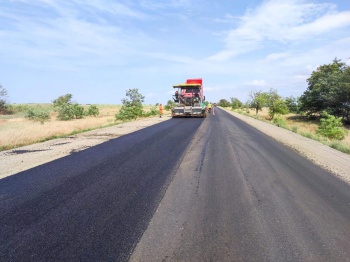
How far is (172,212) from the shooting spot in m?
4.50

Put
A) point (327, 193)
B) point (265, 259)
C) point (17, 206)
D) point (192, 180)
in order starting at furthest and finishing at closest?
point (192, 180), point (327, 193), point (17, 206), point (265, 259)

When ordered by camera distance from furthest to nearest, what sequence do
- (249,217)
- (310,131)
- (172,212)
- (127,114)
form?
(310,131) < (127,114) < (172,212) < (249,217)

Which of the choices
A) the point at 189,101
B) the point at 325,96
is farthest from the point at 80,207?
the point at 325,96

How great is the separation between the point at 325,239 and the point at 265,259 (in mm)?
1116

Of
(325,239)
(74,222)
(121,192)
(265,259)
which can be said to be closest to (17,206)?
(74,222)

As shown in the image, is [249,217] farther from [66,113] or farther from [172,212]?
[66,113]

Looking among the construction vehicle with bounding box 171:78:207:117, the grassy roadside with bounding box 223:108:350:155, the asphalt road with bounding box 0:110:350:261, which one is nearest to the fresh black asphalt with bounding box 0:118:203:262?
the asphalt road with bounding box 0:110:350:261

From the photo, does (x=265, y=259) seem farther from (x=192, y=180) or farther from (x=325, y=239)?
(x=192, y=180)

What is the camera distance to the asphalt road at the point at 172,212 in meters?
3.37

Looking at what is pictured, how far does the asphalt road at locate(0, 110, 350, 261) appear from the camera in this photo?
133 inches

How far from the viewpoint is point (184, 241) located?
141 inches

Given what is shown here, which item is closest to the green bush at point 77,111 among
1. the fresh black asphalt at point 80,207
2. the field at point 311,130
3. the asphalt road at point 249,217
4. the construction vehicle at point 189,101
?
the construction vehicle at point 189,101

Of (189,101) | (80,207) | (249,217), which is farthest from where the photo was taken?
(189,101)

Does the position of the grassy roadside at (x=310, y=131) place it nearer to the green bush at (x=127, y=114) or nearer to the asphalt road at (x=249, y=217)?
the asphalt road at (x=249, y=217)
